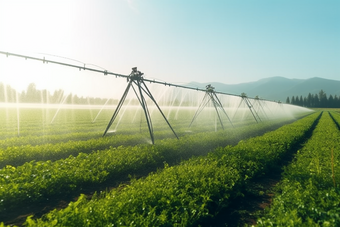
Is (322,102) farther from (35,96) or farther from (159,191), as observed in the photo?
(159,191)

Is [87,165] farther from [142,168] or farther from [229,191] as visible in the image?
[229,191]

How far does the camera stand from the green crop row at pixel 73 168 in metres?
4.94

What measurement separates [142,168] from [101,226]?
4681 mm

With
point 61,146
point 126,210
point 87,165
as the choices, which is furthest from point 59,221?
point 61,146

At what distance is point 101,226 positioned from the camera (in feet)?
10.1

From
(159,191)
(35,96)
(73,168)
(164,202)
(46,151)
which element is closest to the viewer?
(164,202)

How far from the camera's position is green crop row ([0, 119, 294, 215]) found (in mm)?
4941

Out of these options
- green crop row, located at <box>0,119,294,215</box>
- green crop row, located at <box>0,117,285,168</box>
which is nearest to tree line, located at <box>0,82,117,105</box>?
green crop row, located at <box>0,117,285,168</box>

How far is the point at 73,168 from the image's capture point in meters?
6.18

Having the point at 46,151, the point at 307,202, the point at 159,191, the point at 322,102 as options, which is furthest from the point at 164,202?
the point at 322,102

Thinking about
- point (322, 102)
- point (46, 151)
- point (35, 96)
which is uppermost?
point (35, 96)

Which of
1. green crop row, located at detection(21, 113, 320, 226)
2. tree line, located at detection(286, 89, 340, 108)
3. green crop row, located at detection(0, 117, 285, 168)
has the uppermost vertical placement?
tree line, located at detection(286, 89, 340, 108)

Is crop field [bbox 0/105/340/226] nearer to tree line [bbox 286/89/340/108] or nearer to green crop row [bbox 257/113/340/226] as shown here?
green crop row [bbox 257/113/340/226]

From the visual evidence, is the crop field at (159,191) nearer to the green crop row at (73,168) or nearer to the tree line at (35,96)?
the green crop row at (73,168)
